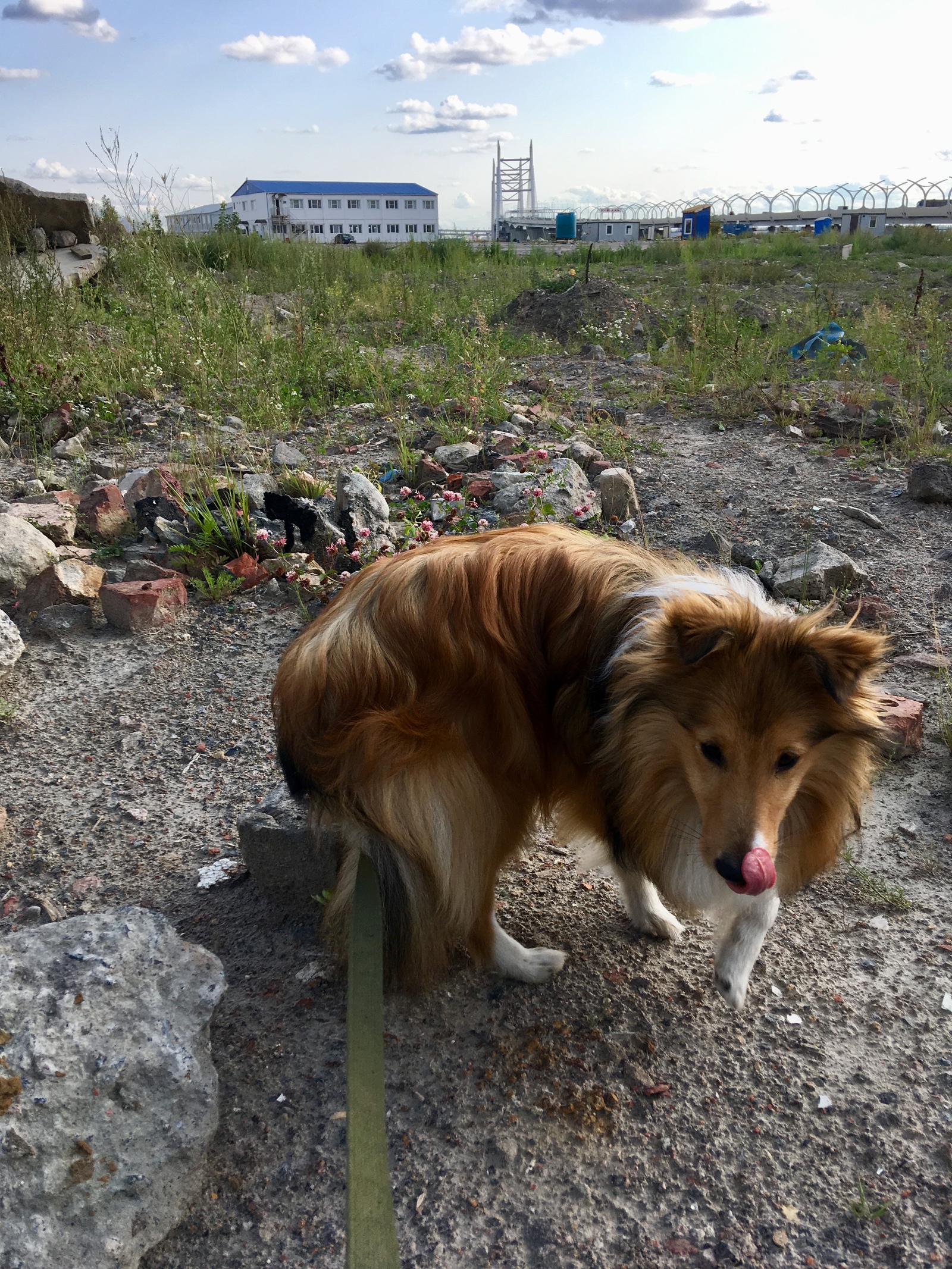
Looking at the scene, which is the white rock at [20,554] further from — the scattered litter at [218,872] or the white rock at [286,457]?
the scattered litter at [218,872]

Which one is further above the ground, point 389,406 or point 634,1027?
point 389,406

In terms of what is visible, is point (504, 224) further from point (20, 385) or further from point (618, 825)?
point (618, 825)

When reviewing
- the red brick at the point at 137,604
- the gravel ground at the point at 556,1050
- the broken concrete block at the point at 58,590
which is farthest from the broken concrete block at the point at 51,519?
the gravel ground at the point at 556,1050

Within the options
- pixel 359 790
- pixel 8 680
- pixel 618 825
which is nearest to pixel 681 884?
pixel 618 825

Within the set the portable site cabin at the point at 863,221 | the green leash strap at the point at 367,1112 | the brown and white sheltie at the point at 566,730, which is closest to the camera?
the green leash strap at the point at 367,1112

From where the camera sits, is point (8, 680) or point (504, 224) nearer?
point (8, 680)

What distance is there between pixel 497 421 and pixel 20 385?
13.4 ft

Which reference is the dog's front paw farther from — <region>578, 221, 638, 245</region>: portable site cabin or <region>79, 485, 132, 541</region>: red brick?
<region>578, 221, 638, 245</region>: portable site cabin

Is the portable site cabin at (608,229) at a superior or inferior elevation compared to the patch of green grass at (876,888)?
superior

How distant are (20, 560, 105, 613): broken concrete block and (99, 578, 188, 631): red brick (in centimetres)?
11

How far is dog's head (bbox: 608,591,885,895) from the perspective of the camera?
2.16 m

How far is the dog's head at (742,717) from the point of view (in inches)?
84.9

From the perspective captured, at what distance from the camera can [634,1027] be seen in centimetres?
265

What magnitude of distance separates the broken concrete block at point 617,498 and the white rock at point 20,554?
341 centimetres
